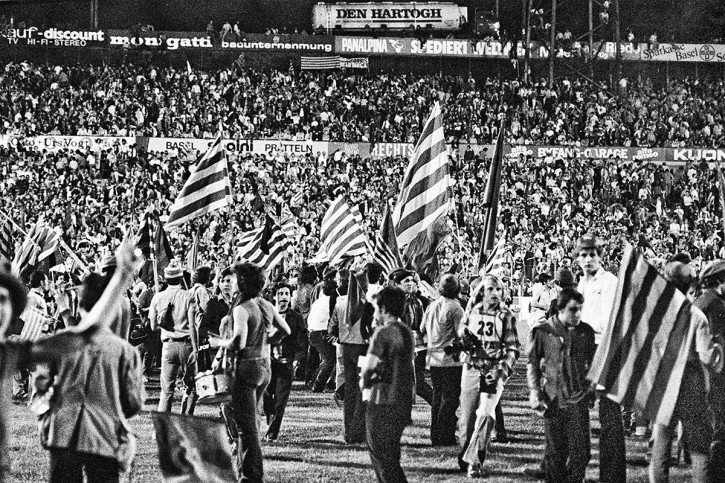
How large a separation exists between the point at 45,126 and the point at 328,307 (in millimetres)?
28171

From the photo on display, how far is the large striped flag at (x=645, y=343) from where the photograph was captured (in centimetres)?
782

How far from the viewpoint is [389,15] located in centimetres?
5300

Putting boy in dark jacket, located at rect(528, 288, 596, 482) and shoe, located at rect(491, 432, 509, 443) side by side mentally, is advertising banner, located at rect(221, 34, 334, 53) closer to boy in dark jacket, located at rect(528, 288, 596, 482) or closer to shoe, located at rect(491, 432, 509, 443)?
shoe, located at rect(491, 432, 509, 443)

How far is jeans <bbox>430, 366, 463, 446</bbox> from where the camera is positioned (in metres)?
11.7

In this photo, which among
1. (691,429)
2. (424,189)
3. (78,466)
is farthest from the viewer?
(424,189)

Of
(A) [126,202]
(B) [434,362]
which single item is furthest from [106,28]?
(B) [434,362]

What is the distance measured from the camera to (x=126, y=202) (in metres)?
34.4

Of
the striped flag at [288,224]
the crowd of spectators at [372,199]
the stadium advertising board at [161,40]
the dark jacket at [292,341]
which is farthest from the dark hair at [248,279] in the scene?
the stadium advertising board at [161,40]

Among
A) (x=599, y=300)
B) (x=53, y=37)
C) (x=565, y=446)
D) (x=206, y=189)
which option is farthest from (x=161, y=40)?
(x=565, y=446)

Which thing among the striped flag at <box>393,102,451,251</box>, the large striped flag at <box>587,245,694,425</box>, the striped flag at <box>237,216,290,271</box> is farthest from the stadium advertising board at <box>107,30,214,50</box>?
the large striped flag at <box>587,245,694,425</box>

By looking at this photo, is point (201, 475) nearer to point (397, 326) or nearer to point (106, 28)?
point (397, 326)

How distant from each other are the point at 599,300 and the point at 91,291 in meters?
4.58

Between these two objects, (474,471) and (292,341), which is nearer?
(474,471)

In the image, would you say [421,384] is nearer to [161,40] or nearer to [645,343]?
[645,343]
